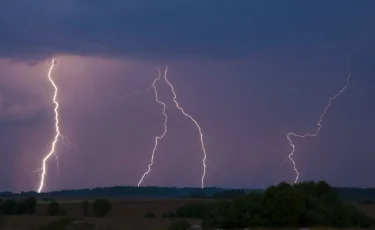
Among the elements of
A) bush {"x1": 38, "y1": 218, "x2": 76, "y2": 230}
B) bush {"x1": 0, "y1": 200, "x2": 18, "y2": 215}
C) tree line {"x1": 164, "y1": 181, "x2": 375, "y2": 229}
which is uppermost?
bush {"x1": 0, "y1": 200, "x2": 18, "y2": 215}

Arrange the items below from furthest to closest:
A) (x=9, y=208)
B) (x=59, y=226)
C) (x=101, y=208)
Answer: (x=101, y=208) → (x=9, y=208) → (x=59, y=226)

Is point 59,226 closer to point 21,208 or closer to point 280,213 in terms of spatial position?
point 280,213

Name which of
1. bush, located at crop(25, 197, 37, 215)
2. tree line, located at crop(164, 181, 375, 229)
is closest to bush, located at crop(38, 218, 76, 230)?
tree line, located at crop(164, 181, 375, 229)

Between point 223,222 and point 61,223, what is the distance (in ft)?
49.6

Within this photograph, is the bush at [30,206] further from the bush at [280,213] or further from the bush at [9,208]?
the bush at [280,213]

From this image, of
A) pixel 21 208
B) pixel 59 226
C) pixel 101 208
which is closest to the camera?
pixel 59 226

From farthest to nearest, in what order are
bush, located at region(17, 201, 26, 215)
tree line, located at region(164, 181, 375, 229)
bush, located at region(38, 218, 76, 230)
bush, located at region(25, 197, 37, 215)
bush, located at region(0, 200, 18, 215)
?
bush, located at region(25, 197, 37, 215) < bush, located at region(17, 201, 26, 215) < bush, located at region(0, 200, 18, 215) < bush, located at region(38, 218, 76, 230) < tree line, located at region(164, 181, 375, 229)

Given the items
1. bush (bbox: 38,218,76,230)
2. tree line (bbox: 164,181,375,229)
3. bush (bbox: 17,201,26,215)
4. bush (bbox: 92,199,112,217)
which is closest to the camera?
tree line (bbox: 164,181,375,229)

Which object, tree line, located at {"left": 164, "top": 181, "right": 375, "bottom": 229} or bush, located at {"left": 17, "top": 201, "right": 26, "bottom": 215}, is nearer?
tree line, located at {"left": 164, "top": 181, "right": 375, "bottom": 229}

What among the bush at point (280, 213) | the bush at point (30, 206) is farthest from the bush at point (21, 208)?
the bush at point (280, 213)

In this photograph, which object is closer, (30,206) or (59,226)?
(59,226)

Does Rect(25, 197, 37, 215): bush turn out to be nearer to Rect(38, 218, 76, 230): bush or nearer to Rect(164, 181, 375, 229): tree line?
Rect(38, 218, 76, 230): bush

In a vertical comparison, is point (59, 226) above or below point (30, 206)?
below

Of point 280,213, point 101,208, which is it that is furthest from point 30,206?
point 280,213
